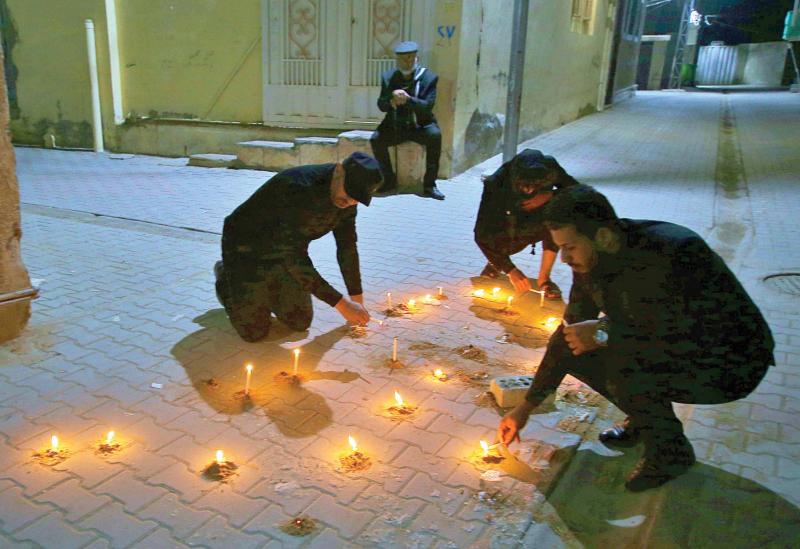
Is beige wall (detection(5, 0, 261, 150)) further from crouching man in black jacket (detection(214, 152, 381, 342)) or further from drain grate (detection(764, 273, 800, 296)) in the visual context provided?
drain grate (detection(764, 273, 800, 296))

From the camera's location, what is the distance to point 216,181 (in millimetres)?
9938

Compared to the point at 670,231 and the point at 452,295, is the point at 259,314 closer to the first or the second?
the point at 452,295

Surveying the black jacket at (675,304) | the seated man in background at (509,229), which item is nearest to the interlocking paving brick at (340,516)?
the black jacket at (675,304)

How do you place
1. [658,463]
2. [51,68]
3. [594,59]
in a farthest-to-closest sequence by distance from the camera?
[594,59] < [51,68] < [658,463]

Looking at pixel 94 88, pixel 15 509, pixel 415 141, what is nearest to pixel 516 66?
pixel 415 141

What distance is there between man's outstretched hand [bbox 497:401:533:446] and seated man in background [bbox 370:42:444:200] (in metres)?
6.22

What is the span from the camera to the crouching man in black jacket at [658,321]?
2545mm

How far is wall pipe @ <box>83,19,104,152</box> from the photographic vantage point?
39.7ft

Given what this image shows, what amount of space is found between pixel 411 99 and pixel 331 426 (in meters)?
6.43

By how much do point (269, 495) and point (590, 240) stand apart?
1.71m

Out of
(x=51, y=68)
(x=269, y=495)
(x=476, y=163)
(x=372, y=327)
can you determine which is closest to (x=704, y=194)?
(x=476, y=163)

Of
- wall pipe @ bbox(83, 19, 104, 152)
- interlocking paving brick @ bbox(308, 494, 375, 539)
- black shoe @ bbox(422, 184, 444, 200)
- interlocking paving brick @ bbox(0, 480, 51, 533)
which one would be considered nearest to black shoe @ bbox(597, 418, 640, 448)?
interlocking paving brick @ bbox(308, 494, 375, 539)

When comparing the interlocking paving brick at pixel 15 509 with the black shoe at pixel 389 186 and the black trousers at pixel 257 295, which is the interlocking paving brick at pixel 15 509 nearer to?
the black trousers at pixel 257 295

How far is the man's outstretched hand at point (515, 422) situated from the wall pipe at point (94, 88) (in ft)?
40.4
